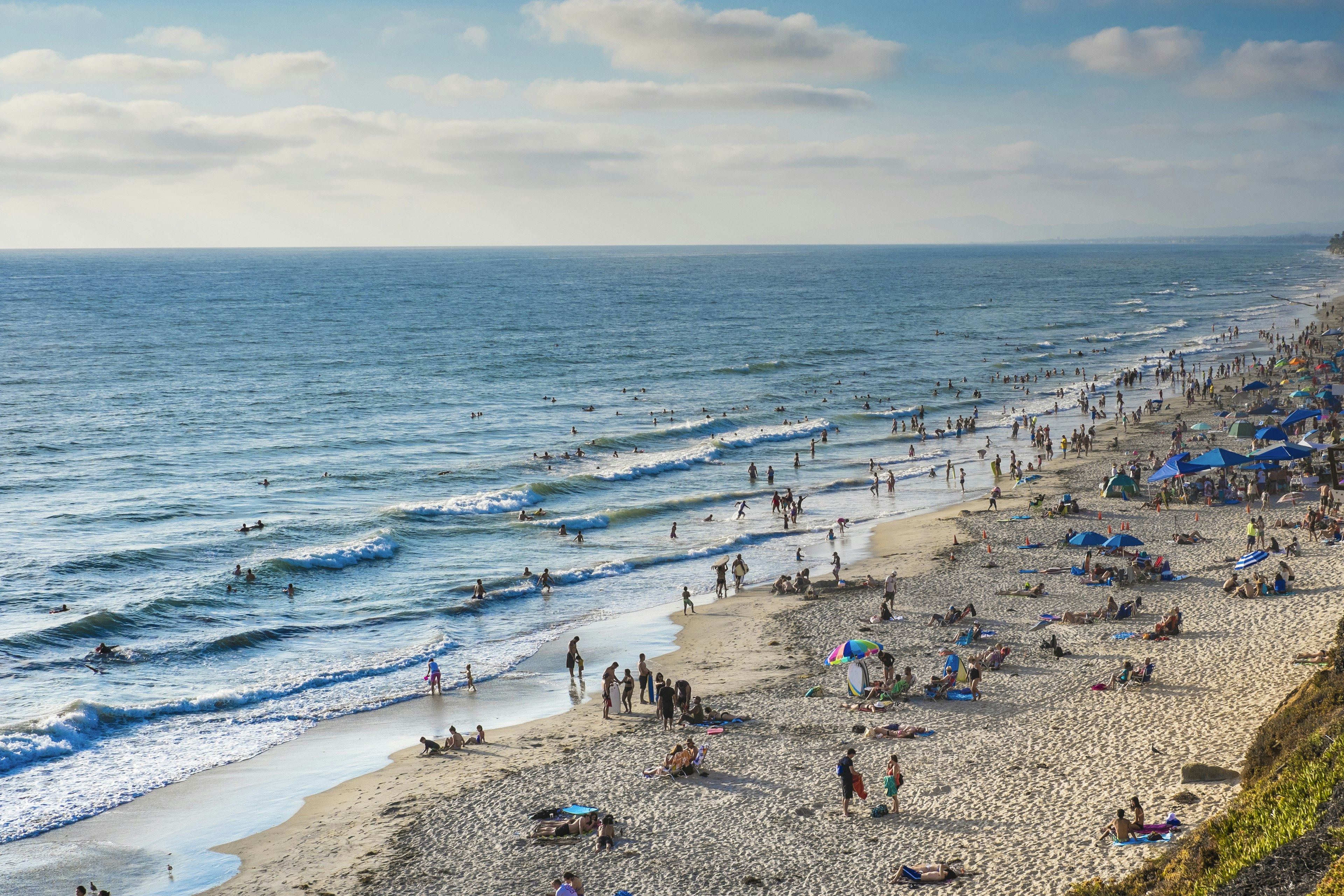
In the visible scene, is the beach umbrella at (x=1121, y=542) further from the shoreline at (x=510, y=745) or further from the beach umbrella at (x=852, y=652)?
the beach umbrella at (x=852, y=652)

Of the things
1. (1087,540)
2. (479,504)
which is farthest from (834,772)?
(479,504)

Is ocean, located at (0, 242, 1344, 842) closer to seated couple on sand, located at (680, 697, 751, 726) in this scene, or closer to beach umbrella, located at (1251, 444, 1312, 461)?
seated couple on sand, located at (680, 697, 751, 726)

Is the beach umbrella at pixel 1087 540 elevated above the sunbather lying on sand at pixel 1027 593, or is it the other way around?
the beach umbrella at pixel 1087 540

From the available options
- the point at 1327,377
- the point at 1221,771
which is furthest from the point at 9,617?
the point at 1327,377

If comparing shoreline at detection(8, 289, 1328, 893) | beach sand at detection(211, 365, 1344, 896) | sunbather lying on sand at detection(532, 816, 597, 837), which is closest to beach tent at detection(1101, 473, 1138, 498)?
shoreline at detection(8, 289, 1328, 893)

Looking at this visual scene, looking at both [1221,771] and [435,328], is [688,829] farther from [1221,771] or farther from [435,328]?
[435,328]

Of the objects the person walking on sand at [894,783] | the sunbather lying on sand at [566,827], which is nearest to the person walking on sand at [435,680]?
the sunbather lying on sand at [566,827]

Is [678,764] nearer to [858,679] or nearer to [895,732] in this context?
[895,732]
